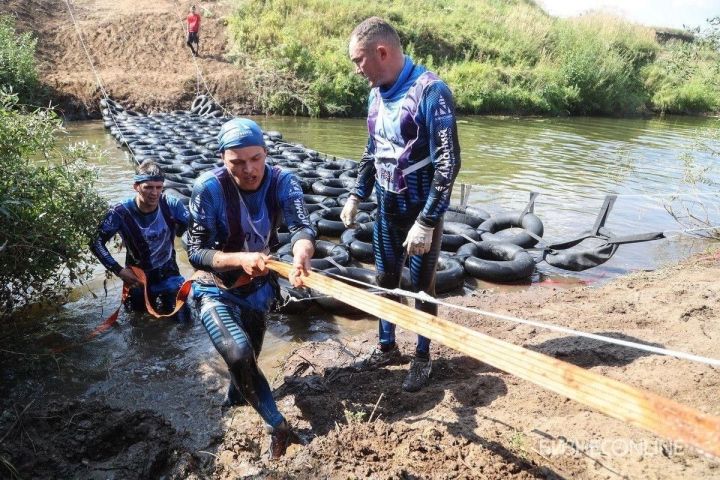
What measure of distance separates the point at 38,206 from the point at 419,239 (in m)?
2.76

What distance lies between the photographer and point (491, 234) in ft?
23.8

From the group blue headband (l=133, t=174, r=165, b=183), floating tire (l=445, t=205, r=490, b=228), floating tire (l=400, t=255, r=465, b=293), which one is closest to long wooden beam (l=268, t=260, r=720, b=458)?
blue headband (l=133, t=174, r=165, b=183)

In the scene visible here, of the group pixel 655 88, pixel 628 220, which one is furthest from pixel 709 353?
pixel 655 88

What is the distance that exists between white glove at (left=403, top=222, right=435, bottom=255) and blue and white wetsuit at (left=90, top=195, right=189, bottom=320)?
251cm

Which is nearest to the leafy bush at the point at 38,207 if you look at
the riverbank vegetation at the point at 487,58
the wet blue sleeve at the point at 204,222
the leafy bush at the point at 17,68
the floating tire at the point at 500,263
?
the wet blue sleeve at the point at 204,222

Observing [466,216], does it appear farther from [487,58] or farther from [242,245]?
[487,58]

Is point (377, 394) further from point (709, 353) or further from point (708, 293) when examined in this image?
point (708, 293)

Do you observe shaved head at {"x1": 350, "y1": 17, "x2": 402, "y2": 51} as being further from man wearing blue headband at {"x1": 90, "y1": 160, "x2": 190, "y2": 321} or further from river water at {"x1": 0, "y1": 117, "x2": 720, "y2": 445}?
river water at {"x1": 0, "y1": 117, "x2": 720, "y2": 445}

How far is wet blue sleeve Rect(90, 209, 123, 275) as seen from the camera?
4371 millimetres

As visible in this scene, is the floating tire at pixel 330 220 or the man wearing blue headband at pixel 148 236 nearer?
the man wearing blue headband at pixel 148 236

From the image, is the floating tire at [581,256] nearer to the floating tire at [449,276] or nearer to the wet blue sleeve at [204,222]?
the floating tire at [449,276]

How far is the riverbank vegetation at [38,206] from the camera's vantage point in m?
3.50

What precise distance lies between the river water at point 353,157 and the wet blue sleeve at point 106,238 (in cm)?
60

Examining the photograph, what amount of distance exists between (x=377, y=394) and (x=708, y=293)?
353 cm
